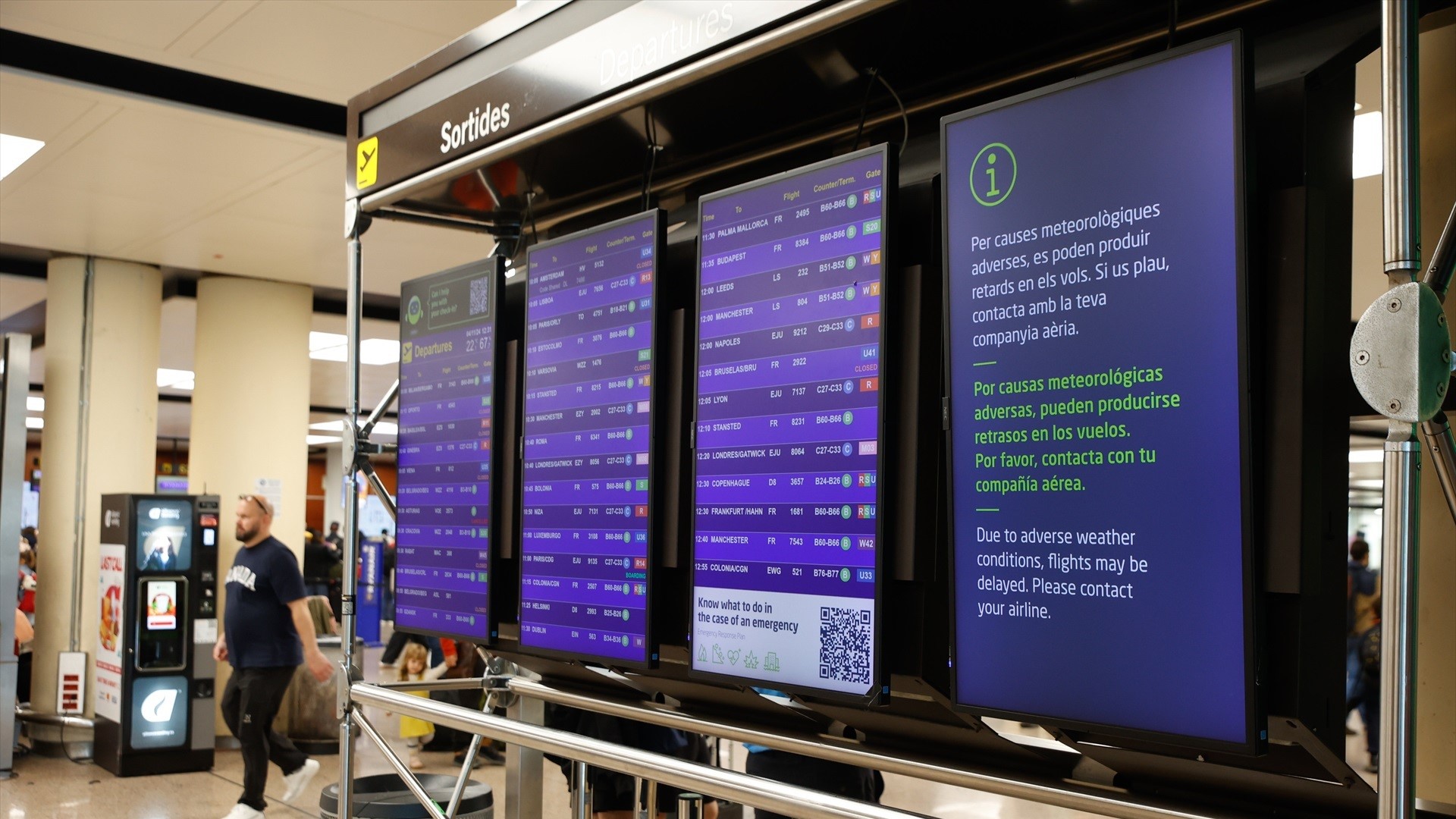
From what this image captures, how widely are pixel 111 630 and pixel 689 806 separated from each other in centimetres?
684

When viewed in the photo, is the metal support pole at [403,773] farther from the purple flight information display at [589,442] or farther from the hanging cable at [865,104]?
the hanging cable at [865,104]

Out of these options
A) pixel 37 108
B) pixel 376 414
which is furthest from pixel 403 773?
pixel 37 108

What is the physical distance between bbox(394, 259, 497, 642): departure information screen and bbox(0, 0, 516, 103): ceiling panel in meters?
1.50

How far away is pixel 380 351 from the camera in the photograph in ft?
41.0

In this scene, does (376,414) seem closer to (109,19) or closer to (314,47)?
(314,47)

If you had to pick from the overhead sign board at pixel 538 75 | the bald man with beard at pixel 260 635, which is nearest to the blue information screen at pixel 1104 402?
the overhead sign board at pixel 538 75

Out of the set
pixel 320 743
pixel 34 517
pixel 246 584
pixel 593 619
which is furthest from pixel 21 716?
pixel 34 517

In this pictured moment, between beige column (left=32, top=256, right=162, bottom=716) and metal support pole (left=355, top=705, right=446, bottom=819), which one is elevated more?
beige column (left=32, top=256, right=162, bottom=716)

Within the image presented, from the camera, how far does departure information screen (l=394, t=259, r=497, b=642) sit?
318 cm

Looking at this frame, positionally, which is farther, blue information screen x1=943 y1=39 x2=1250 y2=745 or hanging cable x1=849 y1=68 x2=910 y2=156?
hanging cable x1=849 y1=68 x2=910 y2=156

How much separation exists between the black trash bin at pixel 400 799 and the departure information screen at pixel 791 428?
4.62 feet

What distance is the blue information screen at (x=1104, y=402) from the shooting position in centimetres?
160

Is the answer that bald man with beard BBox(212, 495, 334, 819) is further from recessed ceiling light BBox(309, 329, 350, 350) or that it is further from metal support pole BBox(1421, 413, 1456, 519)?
metal support pole BBox(1421, 413, 1456, 519)

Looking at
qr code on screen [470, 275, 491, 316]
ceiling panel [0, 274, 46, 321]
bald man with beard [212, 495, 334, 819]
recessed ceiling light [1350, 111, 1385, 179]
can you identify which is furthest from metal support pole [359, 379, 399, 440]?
ceiling panel [0, 274, 46, 321]
